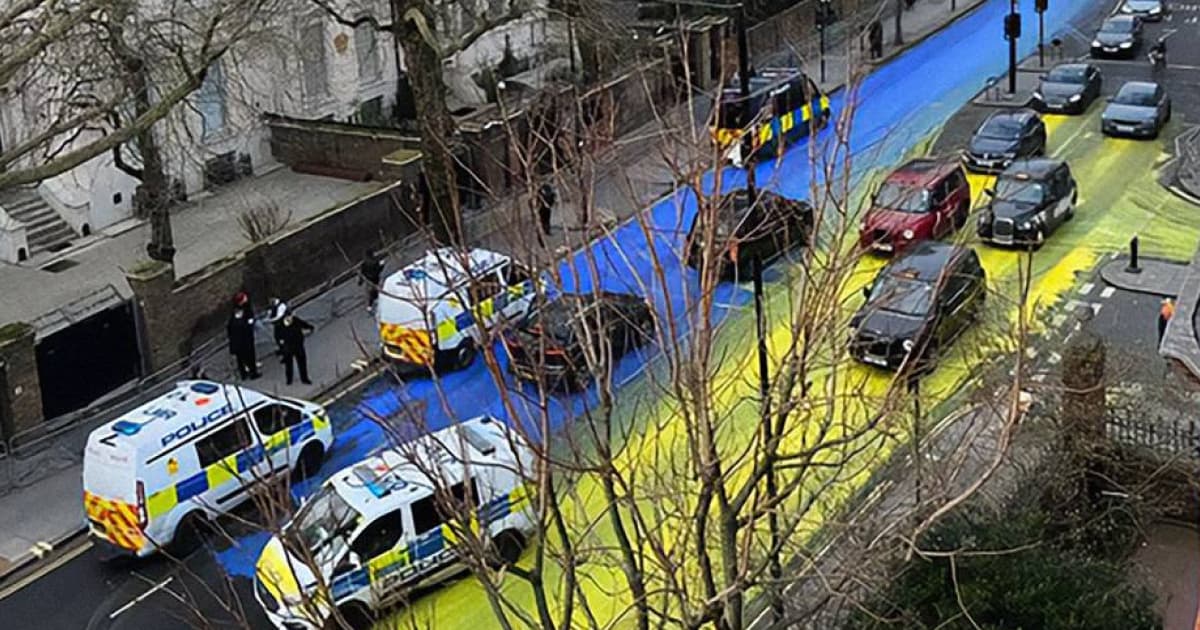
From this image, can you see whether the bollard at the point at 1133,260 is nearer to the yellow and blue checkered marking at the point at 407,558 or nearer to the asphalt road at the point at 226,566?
the asphalt road at the point at 226,566

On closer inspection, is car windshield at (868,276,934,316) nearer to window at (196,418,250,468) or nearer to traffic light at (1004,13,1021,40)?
window at (196,418,250,468)

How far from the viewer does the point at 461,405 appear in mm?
26188

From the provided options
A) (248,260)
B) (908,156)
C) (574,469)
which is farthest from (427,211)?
(574,469)

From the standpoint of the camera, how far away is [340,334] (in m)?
29.6

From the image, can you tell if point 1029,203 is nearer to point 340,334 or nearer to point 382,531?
point 340,334

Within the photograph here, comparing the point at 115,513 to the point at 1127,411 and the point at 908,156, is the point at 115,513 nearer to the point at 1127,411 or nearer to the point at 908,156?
the point at 1127,411

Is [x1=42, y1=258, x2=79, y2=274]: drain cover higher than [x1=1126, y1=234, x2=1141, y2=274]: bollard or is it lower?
higher

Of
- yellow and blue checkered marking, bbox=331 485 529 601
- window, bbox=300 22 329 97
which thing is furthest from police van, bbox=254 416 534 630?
window, bbox=300 22 329 97

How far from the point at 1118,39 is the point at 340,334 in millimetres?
23645

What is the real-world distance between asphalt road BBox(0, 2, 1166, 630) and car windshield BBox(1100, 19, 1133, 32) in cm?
691

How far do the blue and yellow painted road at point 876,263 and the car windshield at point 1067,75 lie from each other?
1044 mm

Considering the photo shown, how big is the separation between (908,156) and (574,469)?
86.7 ft

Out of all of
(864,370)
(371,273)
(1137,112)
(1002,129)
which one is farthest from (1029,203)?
(371,273)

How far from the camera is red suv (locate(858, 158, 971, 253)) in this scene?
2995cm
